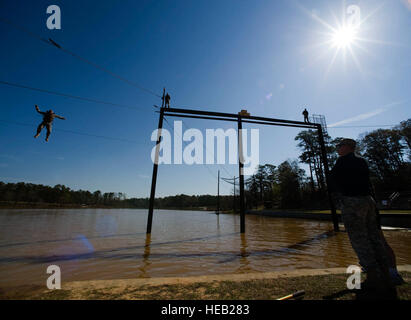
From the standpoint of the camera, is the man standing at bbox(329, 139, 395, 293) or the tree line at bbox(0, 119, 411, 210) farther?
the tree line at bbox(0, 119, 411, 210)

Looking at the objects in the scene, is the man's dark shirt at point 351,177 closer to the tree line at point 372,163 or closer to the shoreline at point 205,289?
the shoreline at point 205,289

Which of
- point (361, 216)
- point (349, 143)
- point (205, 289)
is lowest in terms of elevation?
point (205, 289)

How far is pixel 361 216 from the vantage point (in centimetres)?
268

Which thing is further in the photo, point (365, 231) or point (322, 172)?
point (322, 172)

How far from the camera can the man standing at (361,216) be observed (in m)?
2.54

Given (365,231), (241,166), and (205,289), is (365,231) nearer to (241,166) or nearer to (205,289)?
(205,289)

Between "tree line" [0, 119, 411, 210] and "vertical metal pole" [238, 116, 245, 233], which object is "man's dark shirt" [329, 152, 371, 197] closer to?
"vertical metal pole" [238, 116, 245, 233]

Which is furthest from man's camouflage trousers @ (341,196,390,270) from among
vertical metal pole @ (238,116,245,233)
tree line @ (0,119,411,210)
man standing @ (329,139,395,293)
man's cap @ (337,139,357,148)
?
tree line @ (0,119,411,210)

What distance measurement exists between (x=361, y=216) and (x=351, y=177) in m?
0.59

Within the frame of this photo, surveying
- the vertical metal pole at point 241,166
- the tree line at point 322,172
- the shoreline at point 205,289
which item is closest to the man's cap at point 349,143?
the shoreline at point 205,289

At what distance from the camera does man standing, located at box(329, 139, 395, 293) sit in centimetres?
254

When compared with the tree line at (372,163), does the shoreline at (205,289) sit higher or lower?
lower

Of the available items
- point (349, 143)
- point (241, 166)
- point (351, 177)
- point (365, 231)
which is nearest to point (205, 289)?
point (365, 231)
